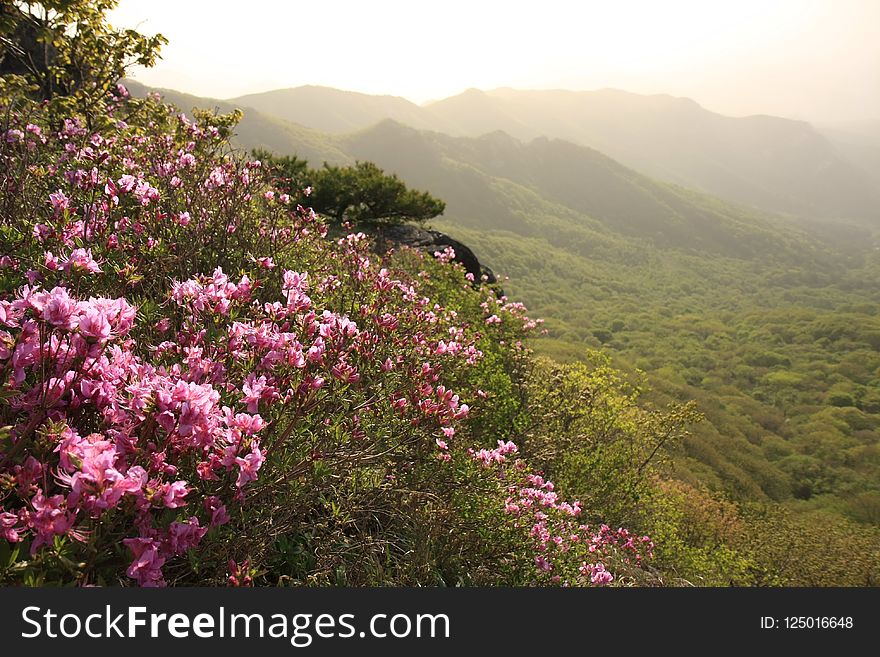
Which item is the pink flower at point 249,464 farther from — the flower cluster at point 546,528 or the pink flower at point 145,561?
the flower cluster at point 546,528

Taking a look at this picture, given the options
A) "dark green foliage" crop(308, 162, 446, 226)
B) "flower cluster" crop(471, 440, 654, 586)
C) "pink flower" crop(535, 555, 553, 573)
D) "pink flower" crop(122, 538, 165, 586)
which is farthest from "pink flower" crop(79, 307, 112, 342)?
"dark green foliage" crop(308, 162, 446, 226)

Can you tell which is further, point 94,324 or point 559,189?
point 559,189

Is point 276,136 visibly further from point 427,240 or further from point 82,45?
point 82,45

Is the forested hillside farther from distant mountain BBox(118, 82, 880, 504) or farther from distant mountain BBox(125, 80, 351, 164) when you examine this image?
distant mountain BBox(125, 80, 351, 164)

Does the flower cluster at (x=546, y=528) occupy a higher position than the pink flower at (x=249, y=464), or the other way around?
the pink flower at (x=249, y=464)

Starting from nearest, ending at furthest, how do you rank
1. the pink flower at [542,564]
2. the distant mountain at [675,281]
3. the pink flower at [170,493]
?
1. the pink flower at [170,493]
2. the pink flower at [542,564]
3. the distant mountain at [675,281]

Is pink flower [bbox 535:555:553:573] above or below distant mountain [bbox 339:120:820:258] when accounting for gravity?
below

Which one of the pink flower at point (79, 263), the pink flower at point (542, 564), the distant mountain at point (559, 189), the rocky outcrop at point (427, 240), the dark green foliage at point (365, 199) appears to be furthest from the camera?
the distant mountain at point (559, 189)

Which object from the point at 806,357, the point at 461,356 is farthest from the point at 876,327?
the point at 461,356

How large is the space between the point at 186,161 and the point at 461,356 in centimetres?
359

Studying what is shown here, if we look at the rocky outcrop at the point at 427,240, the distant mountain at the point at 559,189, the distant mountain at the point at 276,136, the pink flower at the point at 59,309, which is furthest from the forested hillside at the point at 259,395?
the distant mountain at the point at 559,189

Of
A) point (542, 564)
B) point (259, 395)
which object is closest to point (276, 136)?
point (542, 564)

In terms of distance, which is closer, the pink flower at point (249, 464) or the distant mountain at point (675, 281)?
the pink flower at point (249, 464)

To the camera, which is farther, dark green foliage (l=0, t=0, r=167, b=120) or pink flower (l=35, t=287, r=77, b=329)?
dark green foliage (l=0, t=0, r=167, b=120)
